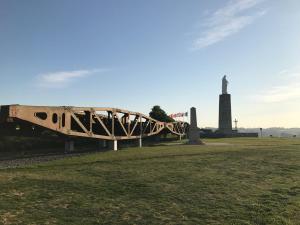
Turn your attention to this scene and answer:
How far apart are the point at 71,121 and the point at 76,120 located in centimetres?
162

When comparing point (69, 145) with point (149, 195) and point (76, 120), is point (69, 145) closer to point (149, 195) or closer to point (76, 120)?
point (76, 120)

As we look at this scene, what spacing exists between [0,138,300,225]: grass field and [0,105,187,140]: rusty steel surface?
5281mm

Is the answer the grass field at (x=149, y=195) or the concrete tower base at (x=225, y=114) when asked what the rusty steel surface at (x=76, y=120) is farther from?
the concrete tower base at (x=225, y=114)

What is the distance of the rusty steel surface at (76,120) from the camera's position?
24.5 meters

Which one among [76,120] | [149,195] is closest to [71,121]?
[76,120]

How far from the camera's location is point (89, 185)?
15078 mm

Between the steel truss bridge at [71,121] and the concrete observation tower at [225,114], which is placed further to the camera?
the concrete observation tower at [225,114]

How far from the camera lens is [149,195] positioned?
13.6 metres

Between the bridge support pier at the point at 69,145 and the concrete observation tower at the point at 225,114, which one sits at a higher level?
the concrete observation tower at the point at 225,114

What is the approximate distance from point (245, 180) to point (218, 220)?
6937 millimetres

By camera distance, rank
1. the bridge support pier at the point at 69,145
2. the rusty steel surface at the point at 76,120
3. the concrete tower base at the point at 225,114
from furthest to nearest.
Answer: the concrete tower base at the point at 225,114
the bridge support pier at the point at 69,145
the rusty steel surface at the point at 76,120

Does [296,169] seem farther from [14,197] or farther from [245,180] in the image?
[14,197]

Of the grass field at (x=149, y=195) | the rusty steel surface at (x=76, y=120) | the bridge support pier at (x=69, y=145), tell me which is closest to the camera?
the grass field at (x=149, y=195)

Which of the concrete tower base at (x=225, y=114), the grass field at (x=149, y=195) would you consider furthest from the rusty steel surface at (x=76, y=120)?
the concrete tower base at (x=225, y=114)
